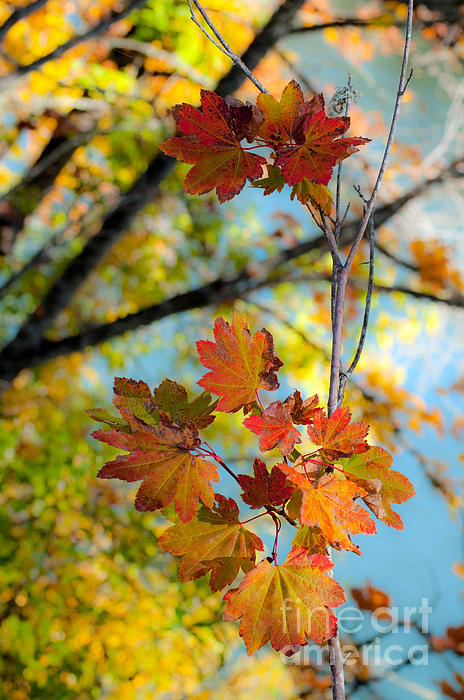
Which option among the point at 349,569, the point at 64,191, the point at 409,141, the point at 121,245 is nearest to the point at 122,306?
the point at 121,245

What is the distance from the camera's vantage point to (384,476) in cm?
32

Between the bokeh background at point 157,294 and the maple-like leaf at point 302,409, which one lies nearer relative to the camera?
the maple-like leaf at point 302,409

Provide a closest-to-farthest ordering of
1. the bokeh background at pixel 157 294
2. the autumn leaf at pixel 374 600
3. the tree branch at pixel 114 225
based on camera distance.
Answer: the autumn leaf at pixel 374 600 < the bokeh background at pixel 157 294 < the tree branch at pixel 114 225

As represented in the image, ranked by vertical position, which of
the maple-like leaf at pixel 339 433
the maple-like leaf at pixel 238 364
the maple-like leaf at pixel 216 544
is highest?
the maple-like leaf at pixel 238 364

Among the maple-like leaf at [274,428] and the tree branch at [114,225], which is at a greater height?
the tree branch at [114,225]

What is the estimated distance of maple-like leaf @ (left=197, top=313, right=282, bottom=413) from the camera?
32 centimetres

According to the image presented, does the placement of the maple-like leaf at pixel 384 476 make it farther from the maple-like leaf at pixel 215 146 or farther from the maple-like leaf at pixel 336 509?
the maple-like leaf at pixel 215 146

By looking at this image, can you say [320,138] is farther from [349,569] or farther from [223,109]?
[349,569]

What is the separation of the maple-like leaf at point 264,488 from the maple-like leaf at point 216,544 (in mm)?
11

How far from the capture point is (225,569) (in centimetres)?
32

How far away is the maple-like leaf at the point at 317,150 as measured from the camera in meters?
0.34

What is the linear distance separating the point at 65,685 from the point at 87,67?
191cm

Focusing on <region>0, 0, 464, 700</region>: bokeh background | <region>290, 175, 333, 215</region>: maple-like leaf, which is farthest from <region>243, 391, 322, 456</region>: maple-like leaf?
<region>0, 0, 464, 700</region>: bokeh background

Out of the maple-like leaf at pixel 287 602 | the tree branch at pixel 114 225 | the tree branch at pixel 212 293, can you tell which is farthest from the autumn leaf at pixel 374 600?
the tree branch at pixel 114 225
